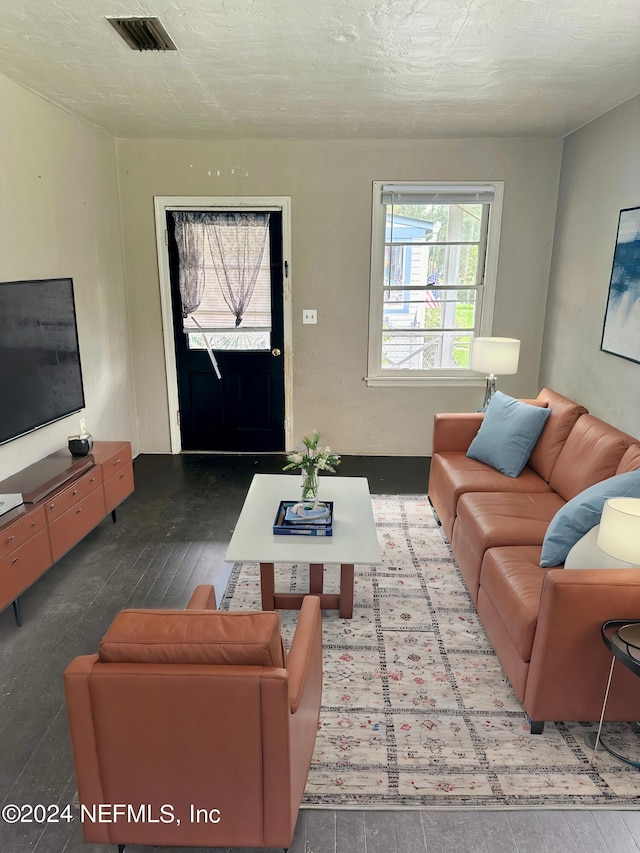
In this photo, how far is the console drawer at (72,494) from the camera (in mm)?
3213

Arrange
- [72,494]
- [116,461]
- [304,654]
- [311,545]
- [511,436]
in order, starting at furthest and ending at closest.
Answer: [116,461]
[511,436]
[72,494]
[311,545]
[304,654]

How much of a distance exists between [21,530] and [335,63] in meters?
2.86

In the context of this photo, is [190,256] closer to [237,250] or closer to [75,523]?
[237,250]

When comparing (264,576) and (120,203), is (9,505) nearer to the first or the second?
(264,576)

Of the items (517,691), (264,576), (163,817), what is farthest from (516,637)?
(163,817)

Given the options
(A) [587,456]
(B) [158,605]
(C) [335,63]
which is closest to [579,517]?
(A) [587,456]

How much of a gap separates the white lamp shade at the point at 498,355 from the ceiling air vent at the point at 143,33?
289 centimetres

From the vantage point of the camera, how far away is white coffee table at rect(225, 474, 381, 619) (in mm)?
2803

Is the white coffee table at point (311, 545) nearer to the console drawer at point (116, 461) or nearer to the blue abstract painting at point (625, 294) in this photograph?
the console drawer at point (116, 461)

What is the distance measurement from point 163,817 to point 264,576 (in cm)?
136

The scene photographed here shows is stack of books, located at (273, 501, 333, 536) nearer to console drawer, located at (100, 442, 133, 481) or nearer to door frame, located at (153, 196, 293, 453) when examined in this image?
console drawer, located at (100, 442, 133, 481)

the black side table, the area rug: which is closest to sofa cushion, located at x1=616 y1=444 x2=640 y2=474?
the black side table

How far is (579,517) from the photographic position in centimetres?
253

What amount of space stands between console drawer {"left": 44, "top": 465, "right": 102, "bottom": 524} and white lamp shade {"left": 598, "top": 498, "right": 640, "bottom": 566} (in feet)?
8.89
